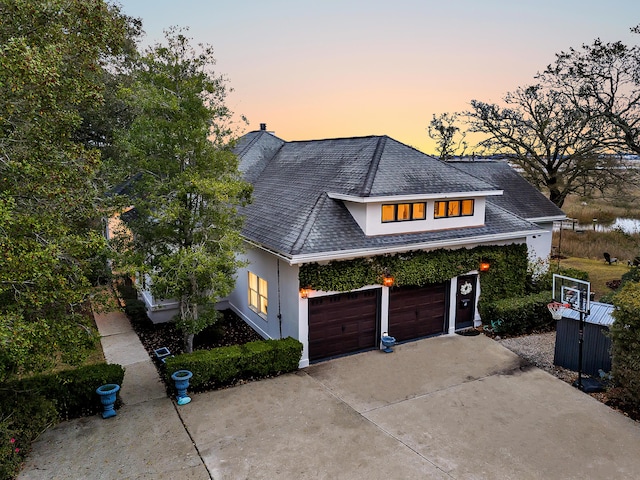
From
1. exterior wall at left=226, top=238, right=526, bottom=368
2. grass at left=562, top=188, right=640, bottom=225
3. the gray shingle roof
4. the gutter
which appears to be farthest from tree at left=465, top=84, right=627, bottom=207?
exterior wall at left=226, top=238, right=526, bottom=368

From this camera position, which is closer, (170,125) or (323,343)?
(170,125)

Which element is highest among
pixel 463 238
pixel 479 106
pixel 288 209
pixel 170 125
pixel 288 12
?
pixel 288 12

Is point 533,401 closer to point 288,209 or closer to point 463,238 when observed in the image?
point 463,238

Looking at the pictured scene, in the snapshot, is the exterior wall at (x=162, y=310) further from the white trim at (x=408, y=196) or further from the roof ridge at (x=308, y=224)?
the white trim at (x=408, y=196)

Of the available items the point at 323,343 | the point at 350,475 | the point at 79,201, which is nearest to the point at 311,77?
the point at 323,343

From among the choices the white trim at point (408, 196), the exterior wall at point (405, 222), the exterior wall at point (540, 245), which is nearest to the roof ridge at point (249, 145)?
the white trim at point (408, 196)

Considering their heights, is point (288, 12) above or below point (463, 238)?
above

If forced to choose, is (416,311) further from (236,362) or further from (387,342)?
(236,362)

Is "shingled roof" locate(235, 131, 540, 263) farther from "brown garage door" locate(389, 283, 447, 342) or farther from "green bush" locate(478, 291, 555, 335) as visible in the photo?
"green bush" locate(478, 291, 555, 335)

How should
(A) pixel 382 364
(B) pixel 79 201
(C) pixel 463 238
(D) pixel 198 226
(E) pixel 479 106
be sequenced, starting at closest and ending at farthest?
(B) pixel 79 201, (D) pixel 198 226, (A) pixel 382 364, (C) pixel 463 238, (E) pixel 479 106
